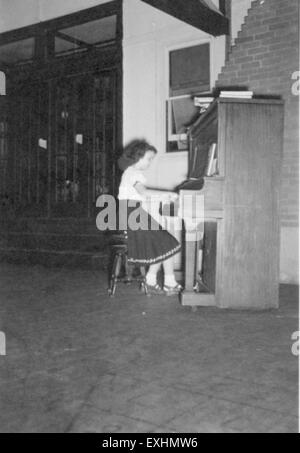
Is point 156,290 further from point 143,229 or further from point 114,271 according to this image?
point 143,229

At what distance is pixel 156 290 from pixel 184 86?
290 centimetres

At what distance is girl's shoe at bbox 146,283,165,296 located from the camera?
14.7ft

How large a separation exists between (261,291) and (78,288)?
194cm

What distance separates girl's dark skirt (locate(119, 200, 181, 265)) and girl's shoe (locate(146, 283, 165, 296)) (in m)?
0.45

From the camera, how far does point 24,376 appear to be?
2.31m

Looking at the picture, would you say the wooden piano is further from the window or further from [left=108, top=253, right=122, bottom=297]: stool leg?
the window

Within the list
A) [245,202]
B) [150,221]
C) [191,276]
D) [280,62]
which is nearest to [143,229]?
[150,221]

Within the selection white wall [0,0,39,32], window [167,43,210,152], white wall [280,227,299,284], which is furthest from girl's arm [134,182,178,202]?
white wall [0,0,39,32]

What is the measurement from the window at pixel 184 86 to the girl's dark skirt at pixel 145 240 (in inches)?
88.1

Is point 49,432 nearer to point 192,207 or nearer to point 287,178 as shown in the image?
point 192,207

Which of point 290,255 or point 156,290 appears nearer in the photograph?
point 156,290

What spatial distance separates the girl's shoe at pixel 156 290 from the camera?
448 cm

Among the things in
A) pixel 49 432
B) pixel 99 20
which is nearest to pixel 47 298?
pixel 49 432

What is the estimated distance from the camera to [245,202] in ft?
11.9
